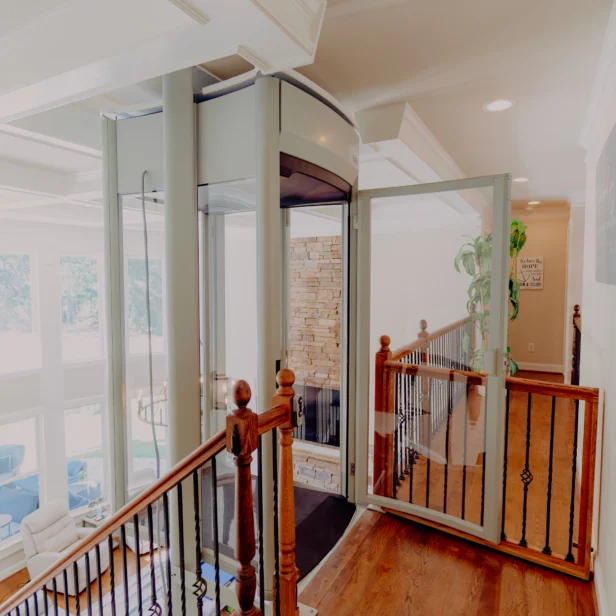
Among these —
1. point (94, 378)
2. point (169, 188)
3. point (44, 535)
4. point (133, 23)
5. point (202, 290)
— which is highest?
point (133, 23)

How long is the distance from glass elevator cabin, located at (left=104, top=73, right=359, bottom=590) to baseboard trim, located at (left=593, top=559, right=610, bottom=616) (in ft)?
4.17

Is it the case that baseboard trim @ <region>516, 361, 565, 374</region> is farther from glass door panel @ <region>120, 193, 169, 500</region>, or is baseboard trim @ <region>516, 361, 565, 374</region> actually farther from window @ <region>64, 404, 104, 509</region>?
window @ <region>64, 404, 104, 509</region>

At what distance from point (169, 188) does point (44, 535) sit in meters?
6.00

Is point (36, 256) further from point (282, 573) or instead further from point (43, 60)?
point (282, 573)

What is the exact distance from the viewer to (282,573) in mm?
1649

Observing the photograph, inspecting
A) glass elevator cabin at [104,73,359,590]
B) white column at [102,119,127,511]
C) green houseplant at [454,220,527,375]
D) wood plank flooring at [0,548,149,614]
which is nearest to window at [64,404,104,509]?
wood plank flooring at [0,548,149,614]

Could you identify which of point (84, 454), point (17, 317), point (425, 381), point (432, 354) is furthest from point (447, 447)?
point (84, 454)

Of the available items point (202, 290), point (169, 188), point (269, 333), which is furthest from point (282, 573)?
point (169, 188)

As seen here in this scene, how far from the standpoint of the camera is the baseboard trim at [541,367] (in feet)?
22.4

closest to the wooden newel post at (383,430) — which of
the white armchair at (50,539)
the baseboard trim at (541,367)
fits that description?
the white armchair at (50,539)

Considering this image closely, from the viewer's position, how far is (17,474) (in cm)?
662

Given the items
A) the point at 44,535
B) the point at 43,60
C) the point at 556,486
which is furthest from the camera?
the point at 44,535

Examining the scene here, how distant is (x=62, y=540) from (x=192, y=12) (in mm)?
7025

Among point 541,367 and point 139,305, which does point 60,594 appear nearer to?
point 139,305
